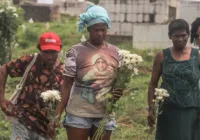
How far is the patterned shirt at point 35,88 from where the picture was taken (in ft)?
13.1

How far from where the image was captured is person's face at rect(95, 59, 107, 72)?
143 inches

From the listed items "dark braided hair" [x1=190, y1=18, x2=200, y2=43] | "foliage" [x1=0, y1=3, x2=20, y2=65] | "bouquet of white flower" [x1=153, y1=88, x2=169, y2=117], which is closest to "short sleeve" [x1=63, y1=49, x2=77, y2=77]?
"bouquet of white flower" [x1=153, y1=88, x2=169, y2=117]

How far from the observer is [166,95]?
140 inches

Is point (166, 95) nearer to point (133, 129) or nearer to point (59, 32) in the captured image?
point (133, 129)

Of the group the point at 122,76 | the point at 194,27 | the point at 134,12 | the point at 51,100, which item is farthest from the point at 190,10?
the point at 51,100

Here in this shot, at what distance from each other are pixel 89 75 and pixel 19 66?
2.44ft

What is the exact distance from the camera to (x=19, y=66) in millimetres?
4066

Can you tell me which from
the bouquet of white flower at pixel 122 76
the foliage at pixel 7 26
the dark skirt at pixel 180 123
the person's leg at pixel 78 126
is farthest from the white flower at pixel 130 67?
the foliage at pixel 7 26

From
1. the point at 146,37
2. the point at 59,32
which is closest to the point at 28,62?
the point at 146,37

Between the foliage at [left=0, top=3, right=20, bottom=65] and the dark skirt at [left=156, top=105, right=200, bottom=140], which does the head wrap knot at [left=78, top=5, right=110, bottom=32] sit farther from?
the foliage at [left=0, top=3, right=20, bottom=65]

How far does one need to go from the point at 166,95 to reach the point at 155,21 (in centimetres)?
895

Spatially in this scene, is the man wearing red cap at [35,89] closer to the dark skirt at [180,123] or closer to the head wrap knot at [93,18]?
the head wrap knot at [93,18]

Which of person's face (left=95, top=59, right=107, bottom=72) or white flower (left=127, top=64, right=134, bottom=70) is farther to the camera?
person's face (left=95, top=59, right=107, bottom=72)

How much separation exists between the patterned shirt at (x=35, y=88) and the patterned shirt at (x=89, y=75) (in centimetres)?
35
